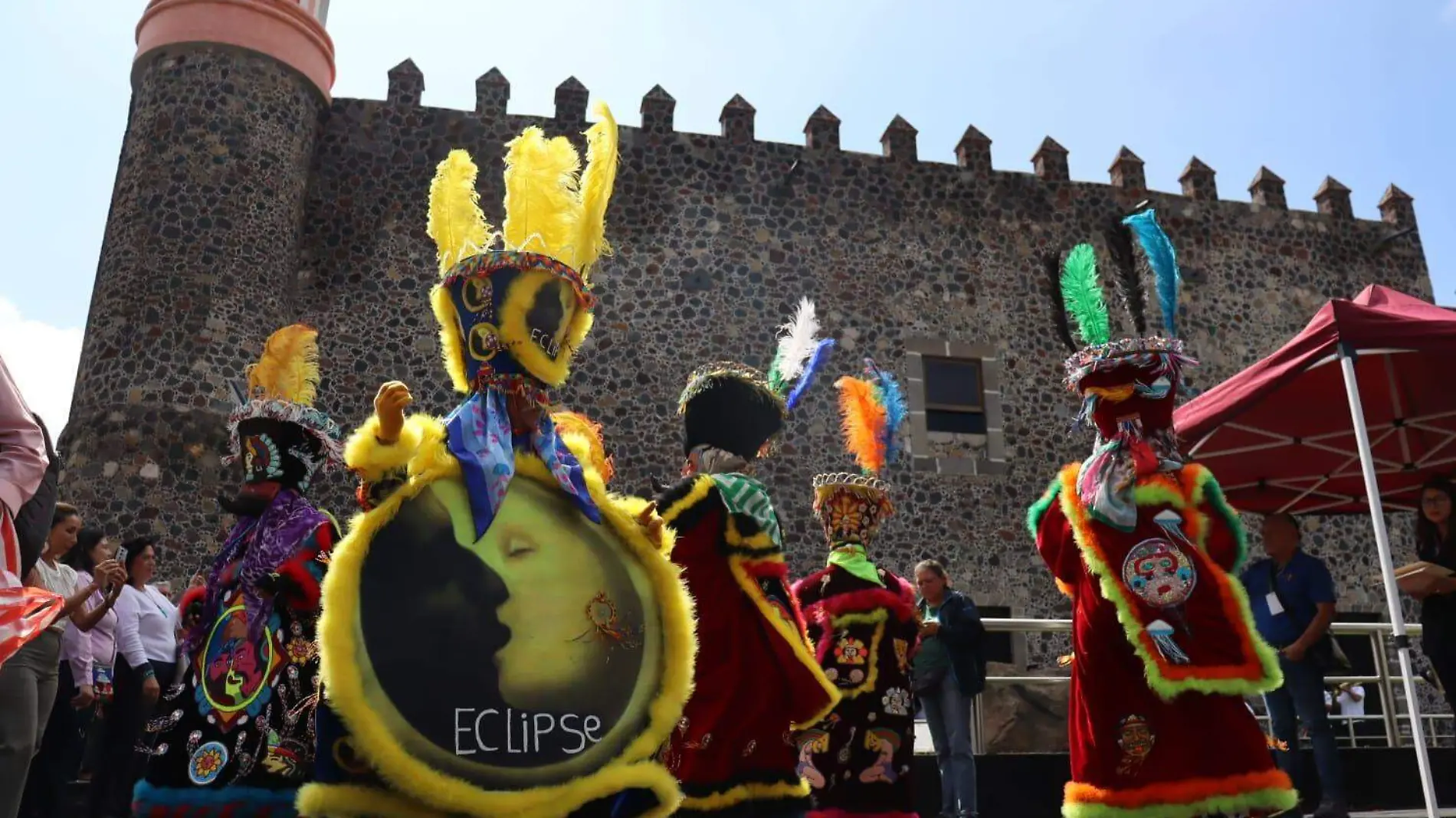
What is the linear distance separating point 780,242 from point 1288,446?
8350 mm

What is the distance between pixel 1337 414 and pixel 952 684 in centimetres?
292

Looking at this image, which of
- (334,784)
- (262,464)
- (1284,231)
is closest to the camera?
(334,784)

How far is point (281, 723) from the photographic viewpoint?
3971mm

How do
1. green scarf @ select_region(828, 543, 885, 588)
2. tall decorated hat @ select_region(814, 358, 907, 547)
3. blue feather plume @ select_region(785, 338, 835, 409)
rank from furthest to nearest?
tall decorated hat @ select_region(814, 358, 907, 547), green scarf @ select_region(828, 543, 885, 588), blue feather plume @ select_region(785, 338, 835, 409)

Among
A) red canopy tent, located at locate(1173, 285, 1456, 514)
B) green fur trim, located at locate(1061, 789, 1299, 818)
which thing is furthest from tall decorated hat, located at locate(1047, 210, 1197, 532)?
red canopy tent, located at locate(1173, 285, 1456, 514)

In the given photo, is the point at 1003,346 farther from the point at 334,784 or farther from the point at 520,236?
the point at 334,784

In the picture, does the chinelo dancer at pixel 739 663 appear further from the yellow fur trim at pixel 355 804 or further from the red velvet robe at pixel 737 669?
the yellow fur trim at pixel 355 804

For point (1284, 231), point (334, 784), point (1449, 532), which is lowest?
point (334, 784)

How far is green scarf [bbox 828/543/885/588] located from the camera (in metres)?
5.64

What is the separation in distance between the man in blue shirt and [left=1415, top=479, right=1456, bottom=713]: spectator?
74cm

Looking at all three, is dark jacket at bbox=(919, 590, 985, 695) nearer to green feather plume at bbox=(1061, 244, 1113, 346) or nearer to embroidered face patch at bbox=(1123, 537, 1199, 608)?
green feather plume at bbox=(1061, 244, 1113, 346)

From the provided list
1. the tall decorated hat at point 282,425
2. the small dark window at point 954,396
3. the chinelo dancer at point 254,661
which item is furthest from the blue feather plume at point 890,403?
the small dark window at point 954,396

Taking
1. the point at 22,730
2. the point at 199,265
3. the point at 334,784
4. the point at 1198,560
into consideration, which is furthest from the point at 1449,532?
Answer: the point at 199,265

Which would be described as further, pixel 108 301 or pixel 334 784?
pixel 108 301
